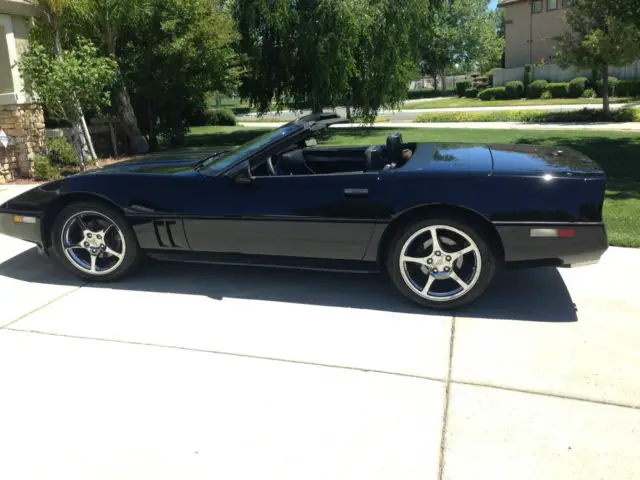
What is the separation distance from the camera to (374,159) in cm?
447

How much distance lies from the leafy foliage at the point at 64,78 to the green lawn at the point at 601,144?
231 cm

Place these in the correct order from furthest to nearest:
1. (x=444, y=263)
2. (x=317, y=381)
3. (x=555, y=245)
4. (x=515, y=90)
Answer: (x=515, y=90), (x=444, y=263), (x=555, y=245), (x=317, y=381)

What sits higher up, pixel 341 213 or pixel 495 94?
pixel 495 94

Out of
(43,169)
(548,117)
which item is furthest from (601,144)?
(43,169)

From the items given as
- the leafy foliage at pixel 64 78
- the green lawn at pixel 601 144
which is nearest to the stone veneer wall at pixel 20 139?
the leafy foliage at pixel 64 78

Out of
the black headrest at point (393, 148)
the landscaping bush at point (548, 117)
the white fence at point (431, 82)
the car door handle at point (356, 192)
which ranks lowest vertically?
the landscaping bush at point (548, 117)

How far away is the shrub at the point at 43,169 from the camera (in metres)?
10.5

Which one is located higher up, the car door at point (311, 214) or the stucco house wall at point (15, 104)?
the stucco house wall at point (15, 104)

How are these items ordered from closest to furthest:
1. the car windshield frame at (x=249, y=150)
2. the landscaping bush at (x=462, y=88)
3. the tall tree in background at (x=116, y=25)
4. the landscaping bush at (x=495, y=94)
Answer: the car windshield frame at (x=249, y=150)
the tall tree in background at (x=116, y=25)
the landscaping bush at (x=495, y=94)
the landscaping bush at (x=462, y=88)

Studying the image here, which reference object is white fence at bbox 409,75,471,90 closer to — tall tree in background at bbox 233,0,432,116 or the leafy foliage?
tall tree in background at bbox 233,0,432,116

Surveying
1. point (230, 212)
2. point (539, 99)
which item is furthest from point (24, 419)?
point (539, 99)

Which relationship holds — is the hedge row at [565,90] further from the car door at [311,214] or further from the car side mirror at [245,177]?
the car side mirror at [245,177]

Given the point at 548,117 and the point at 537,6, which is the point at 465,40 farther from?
the point at 548,117

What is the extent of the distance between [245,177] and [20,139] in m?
7.87
